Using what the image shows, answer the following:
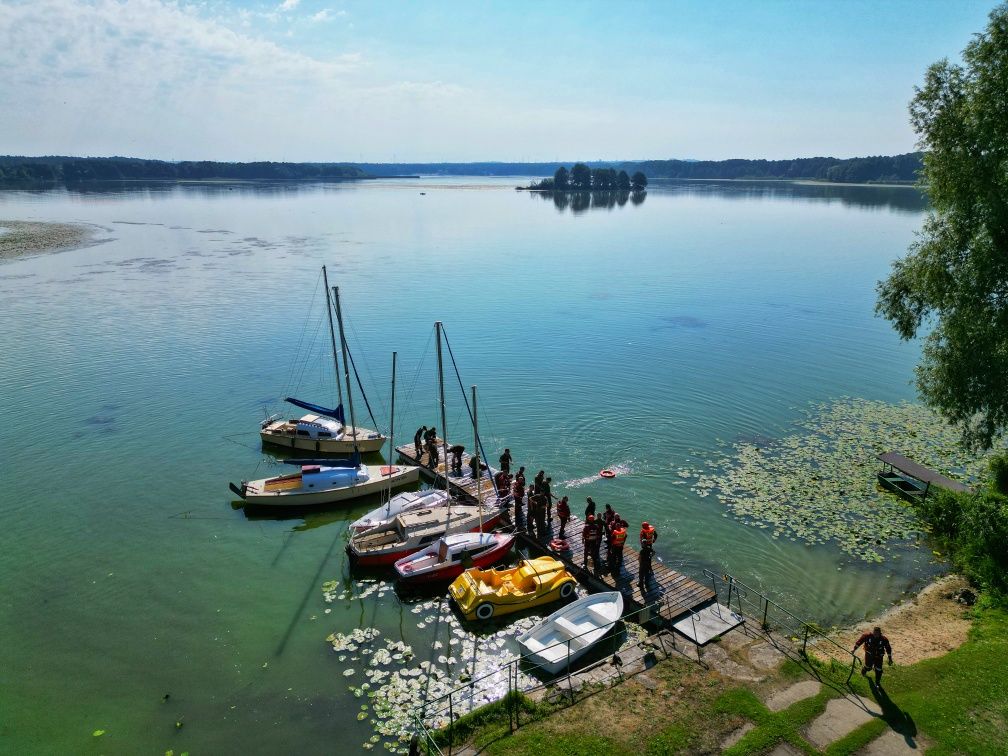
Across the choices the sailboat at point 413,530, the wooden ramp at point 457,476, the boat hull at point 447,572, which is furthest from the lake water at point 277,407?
the wooden ramp at point 457,476

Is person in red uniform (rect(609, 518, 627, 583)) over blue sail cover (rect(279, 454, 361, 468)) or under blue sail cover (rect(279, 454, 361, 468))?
over

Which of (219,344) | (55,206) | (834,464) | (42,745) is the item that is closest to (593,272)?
(219,344)

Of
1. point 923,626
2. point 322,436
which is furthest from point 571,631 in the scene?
point 322,436

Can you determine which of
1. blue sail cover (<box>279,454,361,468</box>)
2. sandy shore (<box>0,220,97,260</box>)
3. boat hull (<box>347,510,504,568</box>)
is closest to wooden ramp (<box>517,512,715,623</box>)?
boat hull (<box>347,510,504,568</box>)

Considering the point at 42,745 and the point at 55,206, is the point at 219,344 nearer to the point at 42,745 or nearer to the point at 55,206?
the point at 42,745

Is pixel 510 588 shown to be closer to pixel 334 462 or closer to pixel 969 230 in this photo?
pixel 334 462

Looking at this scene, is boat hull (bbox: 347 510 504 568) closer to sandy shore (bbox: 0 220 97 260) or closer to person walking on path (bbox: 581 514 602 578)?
person walking on path (bbox: 581 514 602 578)

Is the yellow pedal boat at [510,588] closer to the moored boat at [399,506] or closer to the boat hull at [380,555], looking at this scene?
the boat hull at [380,555]
